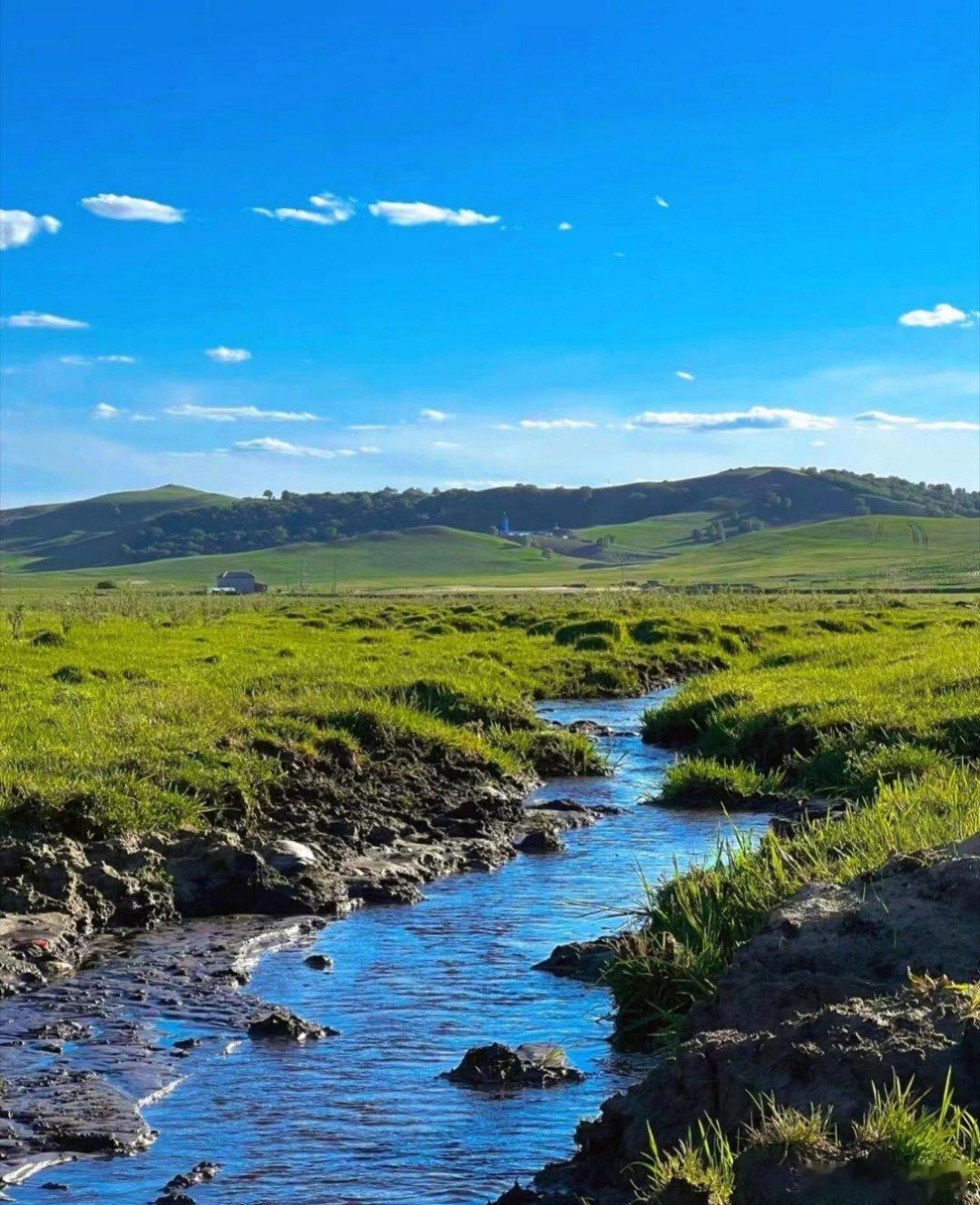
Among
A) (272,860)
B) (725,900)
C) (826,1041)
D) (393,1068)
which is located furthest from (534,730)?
(826,1041)

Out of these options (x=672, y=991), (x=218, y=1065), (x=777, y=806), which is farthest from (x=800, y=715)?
(x=218, y=1065)

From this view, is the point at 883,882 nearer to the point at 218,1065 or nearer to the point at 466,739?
the point at 218,1065

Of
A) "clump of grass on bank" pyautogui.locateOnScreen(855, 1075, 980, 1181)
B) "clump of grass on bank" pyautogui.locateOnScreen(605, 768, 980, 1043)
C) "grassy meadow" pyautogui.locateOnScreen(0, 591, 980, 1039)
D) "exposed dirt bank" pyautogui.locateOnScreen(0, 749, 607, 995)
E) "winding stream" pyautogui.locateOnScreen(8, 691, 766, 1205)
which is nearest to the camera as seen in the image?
"clump of grass on bank" pyautogui.locateOnScreen(855, 1075, 980, 1181)

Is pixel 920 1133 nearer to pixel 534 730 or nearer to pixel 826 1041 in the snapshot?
pixel 826 1041

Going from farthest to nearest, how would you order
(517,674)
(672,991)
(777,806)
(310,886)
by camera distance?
1. (517,674)
2. (777,806)
3. (310,886)
4. (672,991)

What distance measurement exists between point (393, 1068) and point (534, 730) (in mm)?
15006

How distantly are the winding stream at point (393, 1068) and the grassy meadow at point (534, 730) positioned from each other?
93 centimetres

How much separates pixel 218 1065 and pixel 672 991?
2.97 meters

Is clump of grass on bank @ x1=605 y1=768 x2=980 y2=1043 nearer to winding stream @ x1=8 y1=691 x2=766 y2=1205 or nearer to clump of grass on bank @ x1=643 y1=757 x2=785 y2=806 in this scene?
winding stream @ x1=8 y1=691 x2=766 y2=1205

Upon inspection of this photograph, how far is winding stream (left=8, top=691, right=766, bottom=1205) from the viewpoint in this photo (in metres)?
7.39

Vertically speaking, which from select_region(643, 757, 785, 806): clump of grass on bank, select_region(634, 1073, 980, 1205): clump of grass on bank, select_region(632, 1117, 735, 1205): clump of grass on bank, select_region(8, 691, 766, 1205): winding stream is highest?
select_region(634, 1073, 980, 1205): clump of grass on bank

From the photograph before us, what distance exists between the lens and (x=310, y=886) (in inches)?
539

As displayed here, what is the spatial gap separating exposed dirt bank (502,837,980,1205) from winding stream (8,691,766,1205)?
795 millimetres

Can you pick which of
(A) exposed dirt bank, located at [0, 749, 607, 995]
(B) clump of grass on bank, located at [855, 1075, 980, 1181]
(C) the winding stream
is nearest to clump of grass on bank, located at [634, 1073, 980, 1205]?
(B) clump of grass on bank, located at [855, 1075, 980, 1181]
